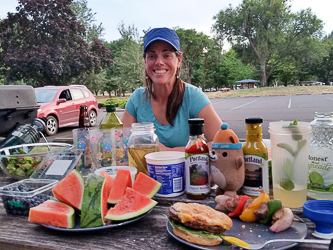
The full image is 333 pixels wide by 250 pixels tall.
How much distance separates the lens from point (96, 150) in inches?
70.2

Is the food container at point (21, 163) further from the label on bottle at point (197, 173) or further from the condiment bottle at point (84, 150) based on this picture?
the label on bottle at point (197, 173)

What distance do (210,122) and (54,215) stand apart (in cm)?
157

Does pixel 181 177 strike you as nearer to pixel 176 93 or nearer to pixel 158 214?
pixel 158 214

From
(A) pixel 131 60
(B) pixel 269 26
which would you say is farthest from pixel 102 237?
(B) pixel 269 26

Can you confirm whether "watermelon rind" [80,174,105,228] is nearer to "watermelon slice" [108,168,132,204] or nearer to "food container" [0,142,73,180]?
"watermelon slice" [108,168,132,204]

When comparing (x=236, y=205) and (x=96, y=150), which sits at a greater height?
(x=96, y=150)

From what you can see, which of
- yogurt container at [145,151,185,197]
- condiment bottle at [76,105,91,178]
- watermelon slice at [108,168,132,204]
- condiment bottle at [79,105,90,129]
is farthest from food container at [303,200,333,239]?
condiment bottle at [79,105,90,129]

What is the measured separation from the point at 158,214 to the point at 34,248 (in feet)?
1.60

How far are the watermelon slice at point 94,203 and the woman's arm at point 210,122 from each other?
1.33m

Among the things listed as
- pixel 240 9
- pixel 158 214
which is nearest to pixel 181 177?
pixel 158 214

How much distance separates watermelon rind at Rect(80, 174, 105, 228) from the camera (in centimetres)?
107

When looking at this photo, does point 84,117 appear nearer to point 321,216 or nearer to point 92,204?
point 92,204

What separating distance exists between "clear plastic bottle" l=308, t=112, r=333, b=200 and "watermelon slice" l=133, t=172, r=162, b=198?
0.68m

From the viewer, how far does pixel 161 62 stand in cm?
234
